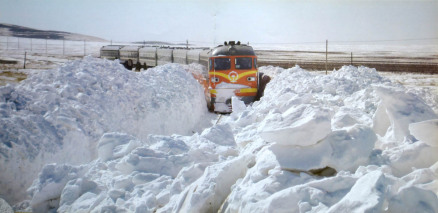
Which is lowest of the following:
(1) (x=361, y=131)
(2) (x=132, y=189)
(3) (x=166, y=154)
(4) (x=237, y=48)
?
(2) (x=132, y=189)

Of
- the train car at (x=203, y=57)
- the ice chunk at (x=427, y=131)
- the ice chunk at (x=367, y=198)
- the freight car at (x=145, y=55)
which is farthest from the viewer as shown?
the freight car at (x=145, y=55)

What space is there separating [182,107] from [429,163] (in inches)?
333

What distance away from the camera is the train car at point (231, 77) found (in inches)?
498

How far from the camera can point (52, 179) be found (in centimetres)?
390

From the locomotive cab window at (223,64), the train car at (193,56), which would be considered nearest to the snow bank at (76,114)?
the locomotive cab window at (223,64)

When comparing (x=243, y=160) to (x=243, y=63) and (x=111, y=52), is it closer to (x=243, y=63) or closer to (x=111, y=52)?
(x=243, y=63)

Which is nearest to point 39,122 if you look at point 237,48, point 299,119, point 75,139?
point 75,139

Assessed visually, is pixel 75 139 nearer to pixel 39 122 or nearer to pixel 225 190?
pixel 39 122

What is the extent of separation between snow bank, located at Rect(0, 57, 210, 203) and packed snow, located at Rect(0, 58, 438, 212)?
1.0 inches

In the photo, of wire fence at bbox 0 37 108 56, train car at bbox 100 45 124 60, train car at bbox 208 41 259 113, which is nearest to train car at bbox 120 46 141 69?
train car at bbox 100 45 124 60

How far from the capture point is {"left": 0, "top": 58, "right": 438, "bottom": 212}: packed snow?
Result: 260 cm

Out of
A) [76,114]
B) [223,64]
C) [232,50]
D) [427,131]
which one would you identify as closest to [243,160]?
[427,131]

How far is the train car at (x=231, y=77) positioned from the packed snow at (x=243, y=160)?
20.8 feet

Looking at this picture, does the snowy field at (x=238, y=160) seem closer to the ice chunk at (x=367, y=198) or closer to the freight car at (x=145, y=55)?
the ice chunk at (x=367, y=198)
